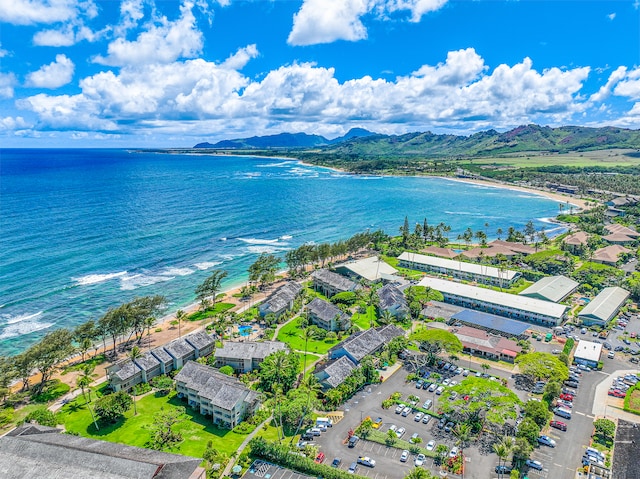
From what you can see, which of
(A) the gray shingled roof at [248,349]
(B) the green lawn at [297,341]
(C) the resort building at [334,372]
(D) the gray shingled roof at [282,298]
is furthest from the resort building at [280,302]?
(C) the resort building at [334,372]

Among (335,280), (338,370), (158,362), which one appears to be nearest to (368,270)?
(335,280)

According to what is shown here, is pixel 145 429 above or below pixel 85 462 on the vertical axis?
below

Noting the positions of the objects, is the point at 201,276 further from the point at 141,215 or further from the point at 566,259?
the point at 566,259

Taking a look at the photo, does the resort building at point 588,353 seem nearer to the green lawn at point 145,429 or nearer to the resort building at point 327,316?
the resort building at point 327,316

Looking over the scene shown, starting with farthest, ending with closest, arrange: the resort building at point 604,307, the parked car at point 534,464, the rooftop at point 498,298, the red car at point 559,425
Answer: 1. the rooftop at point 498,298
2. the resort building at point 604,307
3. the red car at point 559,425
4. the parked car at point 534,464

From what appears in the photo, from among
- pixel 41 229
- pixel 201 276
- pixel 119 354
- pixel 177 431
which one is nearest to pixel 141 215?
pixel 41 229

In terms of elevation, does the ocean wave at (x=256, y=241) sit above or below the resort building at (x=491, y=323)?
above

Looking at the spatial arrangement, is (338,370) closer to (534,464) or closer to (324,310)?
(324,310)
